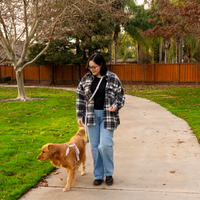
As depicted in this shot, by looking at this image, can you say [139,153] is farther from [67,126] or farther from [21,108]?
[21,108]

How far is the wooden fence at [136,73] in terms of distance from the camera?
27.8m

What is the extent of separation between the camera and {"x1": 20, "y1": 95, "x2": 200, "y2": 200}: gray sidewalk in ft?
12.0

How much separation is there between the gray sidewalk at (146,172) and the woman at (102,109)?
335 mm

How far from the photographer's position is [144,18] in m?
33.2

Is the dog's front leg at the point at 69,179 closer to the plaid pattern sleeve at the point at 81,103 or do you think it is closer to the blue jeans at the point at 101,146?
the blue jeans at the point at 101,146

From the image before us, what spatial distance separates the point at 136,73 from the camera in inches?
1163

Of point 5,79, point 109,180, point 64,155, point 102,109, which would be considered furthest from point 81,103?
point 5,79

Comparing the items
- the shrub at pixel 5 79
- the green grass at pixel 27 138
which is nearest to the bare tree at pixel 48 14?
the green grass at pixel 27 138

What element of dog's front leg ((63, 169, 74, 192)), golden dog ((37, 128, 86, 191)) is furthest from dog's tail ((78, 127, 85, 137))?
dog's front leg ((63, 169, 74, 192))

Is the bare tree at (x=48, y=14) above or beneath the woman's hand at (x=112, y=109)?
above

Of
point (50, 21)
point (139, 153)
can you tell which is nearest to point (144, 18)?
point (50, 21)

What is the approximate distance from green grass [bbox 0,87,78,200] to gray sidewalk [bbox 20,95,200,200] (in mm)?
305

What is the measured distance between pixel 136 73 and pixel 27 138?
23.8 metres

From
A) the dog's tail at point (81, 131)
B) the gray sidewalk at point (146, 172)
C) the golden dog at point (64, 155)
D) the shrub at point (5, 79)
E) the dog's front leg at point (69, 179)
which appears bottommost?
the gray sidewalk at point (146, 172)
